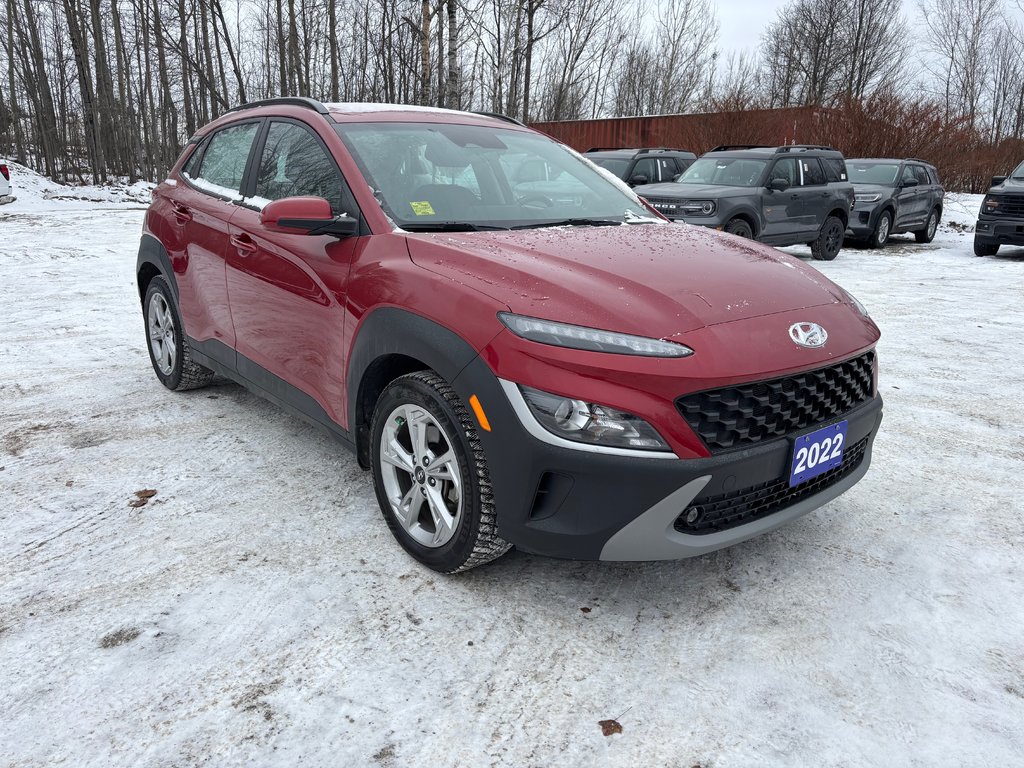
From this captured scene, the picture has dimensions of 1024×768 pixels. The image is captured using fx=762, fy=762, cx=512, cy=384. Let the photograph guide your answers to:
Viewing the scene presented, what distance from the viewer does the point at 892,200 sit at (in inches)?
561

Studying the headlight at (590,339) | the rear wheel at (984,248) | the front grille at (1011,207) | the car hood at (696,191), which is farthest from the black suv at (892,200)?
the headlight at (590,339)

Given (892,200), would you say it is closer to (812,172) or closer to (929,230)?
(929,230)

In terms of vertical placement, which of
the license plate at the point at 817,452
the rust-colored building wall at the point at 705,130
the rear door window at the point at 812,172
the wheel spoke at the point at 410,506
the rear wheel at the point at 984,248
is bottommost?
the wheel spoke at the point at 410,506

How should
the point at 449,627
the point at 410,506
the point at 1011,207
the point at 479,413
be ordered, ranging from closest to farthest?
the point at 479,413 → the point at 449,627 → the point at 410,506 → the point at 1011,207

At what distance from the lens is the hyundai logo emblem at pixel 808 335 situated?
8.14ft

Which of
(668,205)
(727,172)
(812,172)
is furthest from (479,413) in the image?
(812,172)

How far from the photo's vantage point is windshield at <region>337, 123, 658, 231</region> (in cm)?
308

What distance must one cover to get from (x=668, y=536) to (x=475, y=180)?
183 centimetres

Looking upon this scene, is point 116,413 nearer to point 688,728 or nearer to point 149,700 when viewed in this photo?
point 149,700

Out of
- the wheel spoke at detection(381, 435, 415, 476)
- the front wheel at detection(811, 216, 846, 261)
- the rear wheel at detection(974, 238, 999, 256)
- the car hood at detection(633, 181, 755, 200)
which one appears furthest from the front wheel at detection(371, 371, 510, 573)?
the rear wheel at detection(974, 238, 999, 256)

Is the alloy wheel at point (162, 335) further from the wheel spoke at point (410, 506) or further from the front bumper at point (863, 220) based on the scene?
the front bumper at point (863, 220)

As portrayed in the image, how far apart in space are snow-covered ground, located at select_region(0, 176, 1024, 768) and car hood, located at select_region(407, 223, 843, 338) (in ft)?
3.34

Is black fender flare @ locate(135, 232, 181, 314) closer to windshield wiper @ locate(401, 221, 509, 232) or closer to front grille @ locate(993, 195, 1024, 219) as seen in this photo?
windshield wiper @ locate(401, 221, 509, 232)

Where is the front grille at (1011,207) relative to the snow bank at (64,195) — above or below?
above
